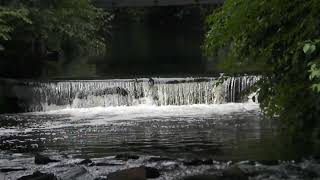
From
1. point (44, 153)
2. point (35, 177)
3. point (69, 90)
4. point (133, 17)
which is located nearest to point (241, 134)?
point (44, 153)

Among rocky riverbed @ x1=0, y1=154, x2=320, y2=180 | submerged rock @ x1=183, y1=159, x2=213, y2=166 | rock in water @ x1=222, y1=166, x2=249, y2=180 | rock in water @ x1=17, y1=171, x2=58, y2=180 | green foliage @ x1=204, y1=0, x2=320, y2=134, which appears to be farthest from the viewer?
submerged rock @ x1=183, y1=159, x2=213, y2=166

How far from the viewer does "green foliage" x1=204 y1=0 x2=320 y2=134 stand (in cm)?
782

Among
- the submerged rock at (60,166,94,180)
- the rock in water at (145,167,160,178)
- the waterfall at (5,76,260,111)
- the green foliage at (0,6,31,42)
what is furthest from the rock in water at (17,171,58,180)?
the waterfall at (5,76,260,111)

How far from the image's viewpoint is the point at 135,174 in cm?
1093

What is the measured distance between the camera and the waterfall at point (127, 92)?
76.0ft

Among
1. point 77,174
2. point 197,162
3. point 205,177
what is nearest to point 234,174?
point 205,177

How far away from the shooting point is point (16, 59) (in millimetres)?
33969

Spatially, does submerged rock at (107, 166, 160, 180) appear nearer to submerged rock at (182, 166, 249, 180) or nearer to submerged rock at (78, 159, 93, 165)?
submerged rock at (182, 166, 249, 180)

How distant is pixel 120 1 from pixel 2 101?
17.6 meters

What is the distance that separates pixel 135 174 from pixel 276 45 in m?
3.65

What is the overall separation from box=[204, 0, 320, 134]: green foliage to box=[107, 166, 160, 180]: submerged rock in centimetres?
264

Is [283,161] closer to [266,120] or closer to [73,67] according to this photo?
[266,120]

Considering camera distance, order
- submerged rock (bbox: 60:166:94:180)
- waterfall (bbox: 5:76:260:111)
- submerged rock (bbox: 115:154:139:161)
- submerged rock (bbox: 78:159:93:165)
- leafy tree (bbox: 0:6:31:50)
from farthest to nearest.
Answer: leafy tree (bbox: 0:6:31:50), waterfall (bbox: 5:76:260:111), submerged rock (bbox: 115:154:139:161), submerged rock (bbox: 78:159:93:165), submerged rock (bbox: 60:166:94:180)

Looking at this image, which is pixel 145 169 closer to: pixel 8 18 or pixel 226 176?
pixel 226 176
